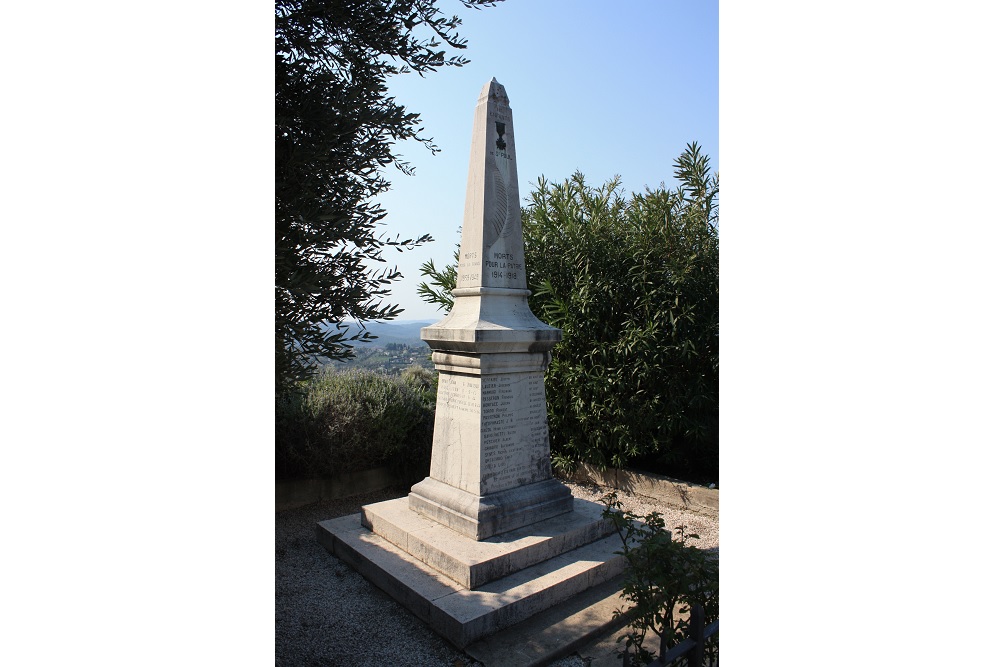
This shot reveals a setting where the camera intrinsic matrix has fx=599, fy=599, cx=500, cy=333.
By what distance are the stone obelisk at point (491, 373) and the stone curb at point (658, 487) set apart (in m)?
2.19

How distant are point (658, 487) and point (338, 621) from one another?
4.10 meters

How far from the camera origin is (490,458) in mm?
4691

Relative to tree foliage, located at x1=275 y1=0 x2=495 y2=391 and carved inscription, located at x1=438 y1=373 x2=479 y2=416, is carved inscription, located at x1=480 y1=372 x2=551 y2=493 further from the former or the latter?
tree foliage, located at x1=275 y1=0 x2=495 y2=391

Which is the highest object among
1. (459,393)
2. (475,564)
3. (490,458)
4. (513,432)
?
(459,393)

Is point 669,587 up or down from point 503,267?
down

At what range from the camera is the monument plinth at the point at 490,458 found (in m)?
4.39

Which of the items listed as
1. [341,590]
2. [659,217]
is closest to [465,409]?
[341,590]

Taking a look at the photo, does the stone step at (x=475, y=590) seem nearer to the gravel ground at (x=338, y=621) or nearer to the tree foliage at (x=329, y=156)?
the gravel ground at (x=338, y=621)

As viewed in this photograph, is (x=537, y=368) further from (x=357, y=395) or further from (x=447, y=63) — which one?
(x=357, y=395)

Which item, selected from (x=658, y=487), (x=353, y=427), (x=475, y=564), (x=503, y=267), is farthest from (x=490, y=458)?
(x=658, y=487)

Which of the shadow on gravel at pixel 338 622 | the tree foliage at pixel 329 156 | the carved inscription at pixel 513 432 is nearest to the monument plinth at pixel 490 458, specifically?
the carved inscription at pixel 513 432

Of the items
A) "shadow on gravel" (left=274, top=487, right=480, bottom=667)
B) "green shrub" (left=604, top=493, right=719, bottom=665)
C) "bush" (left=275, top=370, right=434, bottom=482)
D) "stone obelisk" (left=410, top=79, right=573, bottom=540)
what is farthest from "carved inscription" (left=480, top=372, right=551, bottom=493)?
"bush" (left=275, top=370, right=434, bottom=482)

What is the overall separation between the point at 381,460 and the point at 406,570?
329cm

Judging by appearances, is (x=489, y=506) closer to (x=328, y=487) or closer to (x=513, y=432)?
(x=513, y=432)
